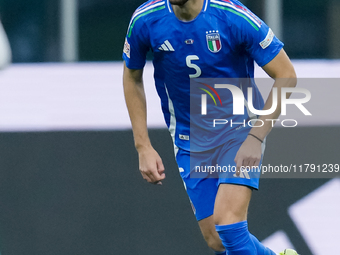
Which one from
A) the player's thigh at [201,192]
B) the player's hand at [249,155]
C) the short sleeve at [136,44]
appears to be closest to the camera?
the player's hand at [249,155]

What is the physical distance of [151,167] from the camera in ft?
7.89

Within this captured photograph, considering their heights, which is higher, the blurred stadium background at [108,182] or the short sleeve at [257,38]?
the short sleeve at [257,38]

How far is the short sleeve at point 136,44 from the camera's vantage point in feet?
8.18

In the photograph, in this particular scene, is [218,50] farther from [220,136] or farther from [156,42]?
[220,136]

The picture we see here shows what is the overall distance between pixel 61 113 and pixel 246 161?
208 cm

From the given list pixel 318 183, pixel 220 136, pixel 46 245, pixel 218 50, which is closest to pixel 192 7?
pixel 218 50

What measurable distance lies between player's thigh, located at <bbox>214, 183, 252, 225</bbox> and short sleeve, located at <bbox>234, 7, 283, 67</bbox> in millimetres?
624

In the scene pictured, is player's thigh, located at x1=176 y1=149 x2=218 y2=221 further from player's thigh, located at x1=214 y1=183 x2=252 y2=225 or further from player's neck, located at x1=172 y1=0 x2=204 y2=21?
player's neck, located at x1=172 y1=0 x2=204 y2=21

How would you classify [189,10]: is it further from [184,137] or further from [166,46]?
[184,137]

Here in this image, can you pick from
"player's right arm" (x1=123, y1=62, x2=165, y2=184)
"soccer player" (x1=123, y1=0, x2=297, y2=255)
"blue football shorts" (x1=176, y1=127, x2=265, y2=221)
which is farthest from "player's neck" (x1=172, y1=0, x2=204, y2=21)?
"blue football shorts" (x1=176, y1=127, x2=265, y2=221)

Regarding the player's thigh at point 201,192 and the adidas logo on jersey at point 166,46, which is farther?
the player's thigh at point 201,192

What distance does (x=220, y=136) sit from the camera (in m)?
2.60

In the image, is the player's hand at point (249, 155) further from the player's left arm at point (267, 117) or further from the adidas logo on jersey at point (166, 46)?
the adidas logo on jersey at point (166, 46)

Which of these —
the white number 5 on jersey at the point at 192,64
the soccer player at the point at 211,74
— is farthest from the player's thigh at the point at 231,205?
the white number 5 on jersey at the point at 192,64
